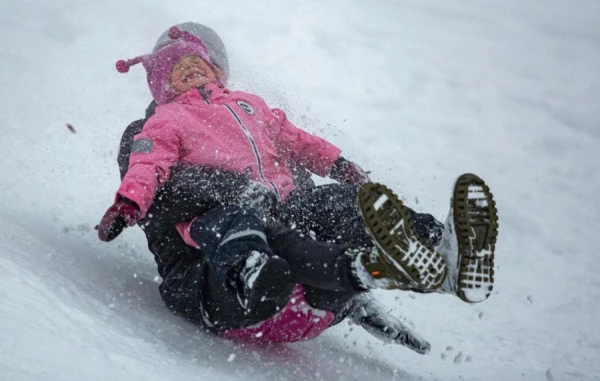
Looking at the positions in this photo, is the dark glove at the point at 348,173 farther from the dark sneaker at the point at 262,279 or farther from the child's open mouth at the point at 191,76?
the dark sneaker at the point at 262,279

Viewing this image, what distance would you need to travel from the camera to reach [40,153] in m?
3.61

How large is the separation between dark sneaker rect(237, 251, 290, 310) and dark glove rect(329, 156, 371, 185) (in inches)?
43.3

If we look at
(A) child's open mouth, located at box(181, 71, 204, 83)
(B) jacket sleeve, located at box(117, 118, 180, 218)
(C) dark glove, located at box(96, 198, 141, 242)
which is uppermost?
(A) child's open mouth, located at box(181, 71, 204, 83)

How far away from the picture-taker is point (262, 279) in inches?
65.8

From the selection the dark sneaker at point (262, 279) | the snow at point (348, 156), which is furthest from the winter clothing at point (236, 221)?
the snow at point (348, 156)

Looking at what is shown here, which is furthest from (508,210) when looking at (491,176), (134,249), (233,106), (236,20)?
(236,20)

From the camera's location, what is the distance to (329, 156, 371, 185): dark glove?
2766 millimetres

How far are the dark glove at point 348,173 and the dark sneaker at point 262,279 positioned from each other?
110 cm

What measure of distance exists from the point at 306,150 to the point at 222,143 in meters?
0.56

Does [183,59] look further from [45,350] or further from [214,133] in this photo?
[45,350]

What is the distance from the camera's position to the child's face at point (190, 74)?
2.78 metres

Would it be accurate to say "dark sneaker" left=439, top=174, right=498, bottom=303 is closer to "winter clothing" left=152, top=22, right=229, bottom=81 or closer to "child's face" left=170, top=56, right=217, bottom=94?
"child's face" left=170, top=56, right=217, bottom=94

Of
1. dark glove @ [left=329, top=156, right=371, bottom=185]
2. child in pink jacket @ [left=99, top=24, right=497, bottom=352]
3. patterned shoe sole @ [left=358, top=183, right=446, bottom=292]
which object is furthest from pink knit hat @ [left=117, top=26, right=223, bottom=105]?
patterned shoe sole @ [left=358, top=183, right=446, bottom=292]

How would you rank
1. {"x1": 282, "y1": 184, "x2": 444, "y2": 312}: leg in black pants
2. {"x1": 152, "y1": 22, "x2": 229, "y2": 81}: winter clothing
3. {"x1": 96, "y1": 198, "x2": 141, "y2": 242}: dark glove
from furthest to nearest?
{"x1": 152, "y1": 22, "x2": 229, "y2": 81}: winter clothing < {"x1": 282, "y1": 184, "x2": 444, "y2": 312}: leg in black pants < {"x1": 96, "y1": 198, "x2": 141, "y2": 242}: dark glove
